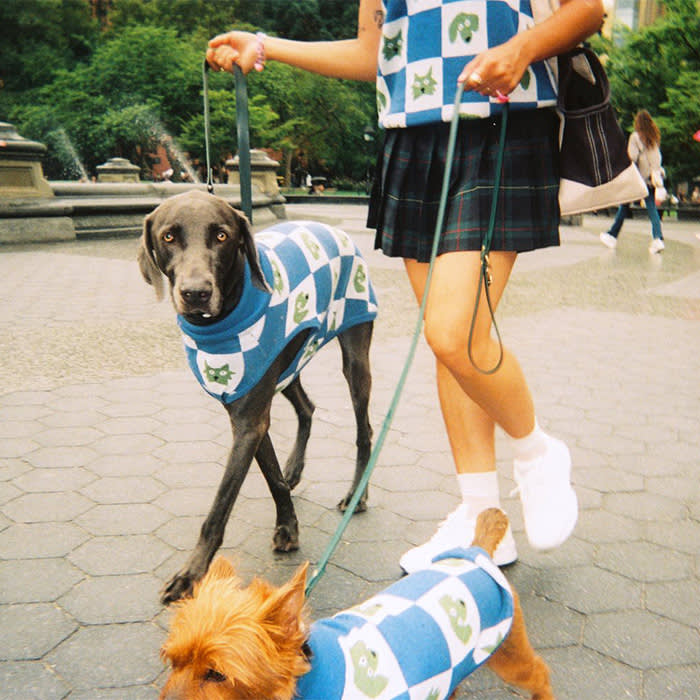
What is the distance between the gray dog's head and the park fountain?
12.1m

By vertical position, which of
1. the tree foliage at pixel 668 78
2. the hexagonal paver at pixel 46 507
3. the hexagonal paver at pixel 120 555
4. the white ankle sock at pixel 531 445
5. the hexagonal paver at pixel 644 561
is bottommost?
the hexagonal paver at pixel 644 561

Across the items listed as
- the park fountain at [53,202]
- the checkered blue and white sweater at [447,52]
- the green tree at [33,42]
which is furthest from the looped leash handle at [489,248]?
the green tree at [33,42]

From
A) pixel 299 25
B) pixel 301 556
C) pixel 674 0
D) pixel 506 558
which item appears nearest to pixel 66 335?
pixel 301 556

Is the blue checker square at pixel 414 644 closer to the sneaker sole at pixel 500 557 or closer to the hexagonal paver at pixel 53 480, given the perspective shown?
the sneaker sole at pixel 500 557

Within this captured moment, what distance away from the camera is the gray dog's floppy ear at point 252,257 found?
2.66m

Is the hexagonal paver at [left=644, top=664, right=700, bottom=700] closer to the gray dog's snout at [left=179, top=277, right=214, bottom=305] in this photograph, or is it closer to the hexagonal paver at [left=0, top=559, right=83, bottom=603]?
the gray dog's snout at [left=179, top=277, right=214, bottom=305]

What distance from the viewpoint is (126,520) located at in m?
3.22

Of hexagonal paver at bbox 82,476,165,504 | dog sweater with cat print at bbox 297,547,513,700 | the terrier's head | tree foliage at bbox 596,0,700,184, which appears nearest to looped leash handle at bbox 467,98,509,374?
dog sweater with cat print at bbox 297,547,513,700

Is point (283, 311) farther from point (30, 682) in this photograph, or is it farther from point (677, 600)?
point (677, 600)

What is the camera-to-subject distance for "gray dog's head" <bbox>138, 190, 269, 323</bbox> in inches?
98.8

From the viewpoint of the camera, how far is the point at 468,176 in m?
2.50

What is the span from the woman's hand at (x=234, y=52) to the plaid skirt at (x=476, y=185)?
599mm

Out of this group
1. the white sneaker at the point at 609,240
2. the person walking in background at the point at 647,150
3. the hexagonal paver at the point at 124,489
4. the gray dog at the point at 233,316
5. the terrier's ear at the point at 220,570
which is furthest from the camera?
the white sneaker at the point at 609,240

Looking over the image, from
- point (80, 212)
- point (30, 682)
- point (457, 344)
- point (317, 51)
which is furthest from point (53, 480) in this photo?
point (80, 212)
